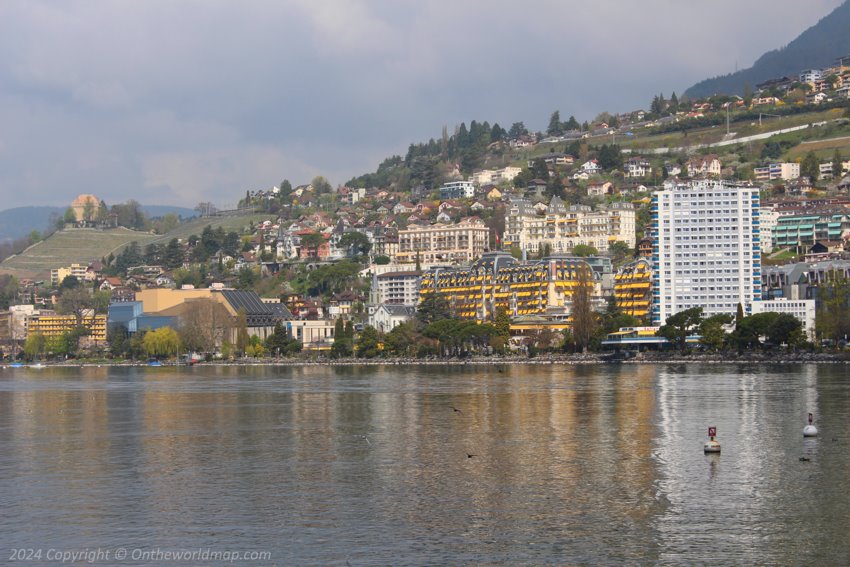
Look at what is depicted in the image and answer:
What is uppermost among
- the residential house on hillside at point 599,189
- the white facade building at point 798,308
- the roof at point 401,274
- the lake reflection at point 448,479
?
the residential house on hillside at point 599,189

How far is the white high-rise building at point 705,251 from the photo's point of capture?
11681 cm

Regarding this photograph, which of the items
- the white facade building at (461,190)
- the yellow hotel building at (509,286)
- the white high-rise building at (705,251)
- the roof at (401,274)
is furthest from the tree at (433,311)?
the white facade building at (461,190)

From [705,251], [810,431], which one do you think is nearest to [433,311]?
[705,251]

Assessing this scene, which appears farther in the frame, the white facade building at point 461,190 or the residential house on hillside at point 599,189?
the white facade building at point 461,190

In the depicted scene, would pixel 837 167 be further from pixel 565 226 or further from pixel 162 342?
pixel 162 342

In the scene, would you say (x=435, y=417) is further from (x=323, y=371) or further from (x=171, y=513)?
(x=323, y=371)

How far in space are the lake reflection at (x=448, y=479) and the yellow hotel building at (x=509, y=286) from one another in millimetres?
70106

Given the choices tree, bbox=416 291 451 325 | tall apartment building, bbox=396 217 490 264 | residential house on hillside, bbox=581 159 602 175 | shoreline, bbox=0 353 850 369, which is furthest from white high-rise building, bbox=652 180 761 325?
residential house on hillside, bbox=581 159 602 175

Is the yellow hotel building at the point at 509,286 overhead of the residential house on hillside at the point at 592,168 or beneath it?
beneath

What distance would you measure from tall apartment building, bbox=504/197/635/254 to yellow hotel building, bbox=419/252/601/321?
1219cm

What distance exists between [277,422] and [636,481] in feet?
72.1

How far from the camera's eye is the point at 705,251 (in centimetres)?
11819

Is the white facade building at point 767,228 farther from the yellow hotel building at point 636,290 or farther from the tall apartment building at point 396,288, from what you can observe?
the tall apartment building at point 396,288

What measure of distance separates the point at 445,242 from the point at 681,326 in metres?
67.5
